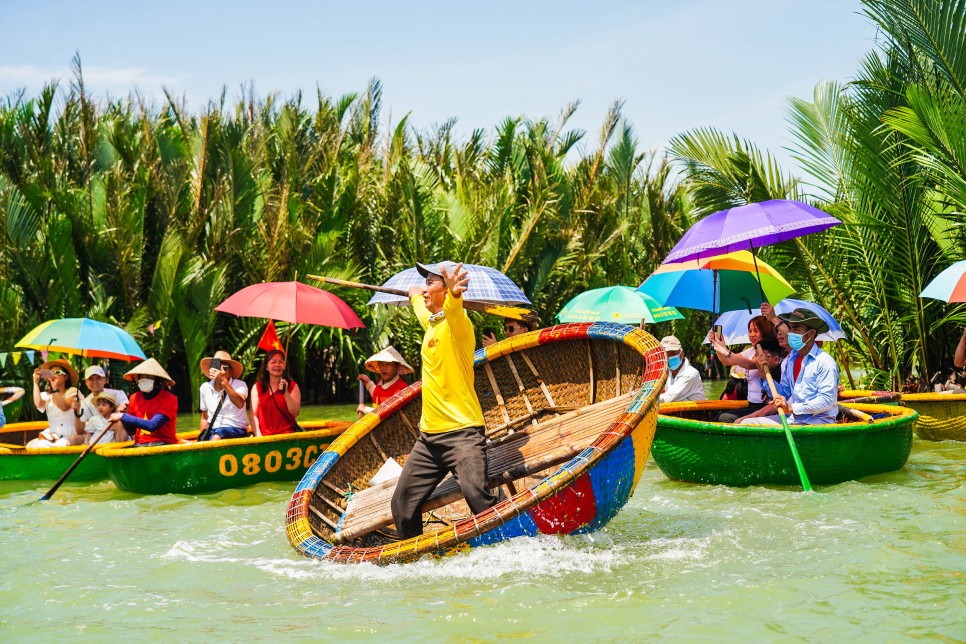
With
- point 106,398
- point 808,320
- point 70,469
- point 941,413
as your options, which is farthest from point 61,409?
point 941,413

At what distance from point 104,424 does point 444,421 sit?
5775 millimetres

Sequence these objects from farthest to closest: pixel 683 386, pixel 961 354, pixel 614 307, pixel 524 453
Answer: pixel 614 307 < pixel 961 354 < pixel 683 386 < pixel 524 453

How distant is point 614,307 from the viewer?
34.3 ft

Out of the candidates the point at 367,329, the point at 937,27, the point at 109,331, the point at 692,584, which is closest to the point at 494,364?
the point at 692,584

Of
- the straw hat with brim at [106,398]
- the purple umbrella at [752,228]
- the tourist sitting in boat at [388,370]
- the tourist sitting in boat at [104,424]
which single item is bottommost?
the tourist sitting in boat at [104,424]

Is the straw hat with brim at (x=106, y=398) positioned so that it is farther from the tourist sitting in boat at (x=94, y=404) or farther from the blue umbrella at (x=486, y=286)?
the blue umbrella at (x=486, y=286)

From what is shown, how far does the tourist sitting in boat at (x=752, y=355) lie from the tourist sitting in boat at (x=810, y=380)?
559mm

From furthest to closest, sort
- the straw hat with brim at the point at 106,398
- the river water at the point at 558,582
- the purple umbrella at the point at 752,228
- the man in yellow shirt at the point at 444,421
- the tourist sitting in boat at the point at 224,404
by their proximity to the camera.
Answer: the straw hat with brim at the point at 106,398
the tourist sitting in boat at the point at 224,404
the purple umbrella at the point at 752,228
the man in yellow shirt at the point at 444,421
the river water at the point at 558,582

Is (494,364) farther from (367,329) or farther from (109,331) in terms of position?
(367,329)

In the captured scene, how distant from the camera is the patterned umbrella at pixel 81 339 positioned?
32.6ft

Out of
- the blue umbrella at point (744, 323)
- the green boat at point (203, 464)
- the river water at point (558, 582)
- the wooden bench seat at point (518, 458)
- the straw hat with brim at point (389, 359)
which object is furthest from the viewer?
the blue umbrella at point (744, 323)

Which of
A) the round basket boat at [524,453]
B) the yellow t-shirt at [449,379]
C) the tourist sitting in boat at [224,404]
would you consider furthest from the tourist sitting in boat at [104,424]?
the yellow t-shirt at [449,379]

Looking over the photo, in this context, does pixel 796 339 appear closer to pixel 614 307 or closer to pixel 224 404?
pixel 614 307

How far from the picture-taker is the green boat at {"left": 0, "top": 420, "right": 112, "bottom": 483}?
32.1 feet
